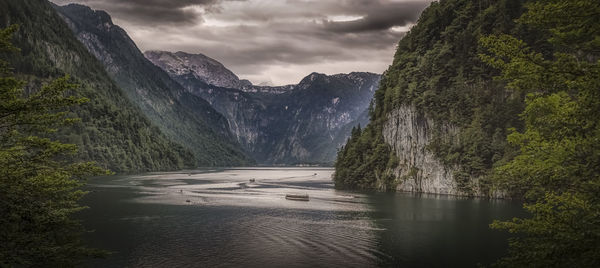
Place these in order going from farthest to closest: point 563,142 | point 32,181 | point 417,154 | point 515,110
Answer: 1. point 417,154
2. point 515,110
3. point 32,181
4. point 563,142

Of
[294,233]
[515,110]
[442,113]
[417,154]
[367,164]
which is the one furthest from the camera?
[367,164]

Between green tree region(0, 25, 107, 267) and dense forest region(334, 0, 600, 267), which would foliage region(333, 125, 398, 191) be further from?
green tree region(0, 25, 107, 267)

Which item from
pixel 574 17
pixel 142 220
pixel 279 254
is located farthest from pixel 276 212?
pixel 574 17

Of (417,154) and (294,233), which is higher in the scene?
(417,154)

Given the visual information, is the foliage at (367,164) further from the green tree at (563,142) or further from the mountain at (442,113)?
the green tree at (563,142)

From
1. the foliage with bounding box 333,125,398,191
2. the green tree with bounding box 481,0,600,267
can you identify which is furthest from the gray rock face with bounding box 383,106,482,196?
the green tree with bounding box 481,0,600,267

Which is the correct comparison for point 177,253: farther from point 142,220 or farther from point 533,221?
point 533,221

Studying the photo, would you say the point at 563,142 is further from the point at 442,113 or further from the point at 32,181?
the point at 442,113

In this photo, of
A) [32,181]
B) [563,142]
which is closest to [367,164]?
[563,142]
